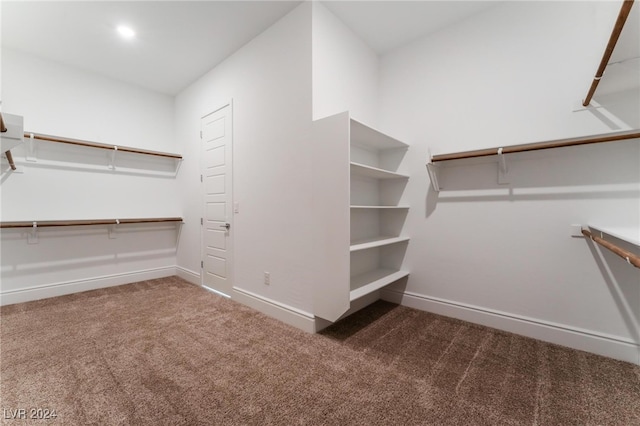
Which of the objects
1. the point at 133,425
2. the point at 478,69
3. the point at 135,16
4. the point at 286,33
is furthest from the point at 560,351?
the point at 135,16

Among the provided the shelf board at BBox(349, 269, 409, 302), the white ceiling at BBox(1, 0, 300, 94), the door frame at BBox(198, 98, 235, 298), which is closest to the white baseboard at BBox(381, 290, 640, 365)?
the shelf board at BBox(349, 269, 409, 302)

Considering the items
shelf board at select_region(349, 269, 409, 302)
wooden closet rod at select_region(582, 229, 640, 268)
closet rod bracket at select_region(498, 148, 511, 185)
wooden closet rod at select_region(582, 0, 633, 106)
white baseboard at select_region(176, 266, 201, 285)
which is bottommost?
white baseboard at select_region(176, 266, 201, 285)

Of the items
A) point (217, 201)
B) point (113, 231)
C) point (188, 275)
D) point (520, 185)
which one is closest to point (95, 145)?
point (113, 231)

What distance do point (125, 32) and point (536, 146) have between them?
3.99 metres

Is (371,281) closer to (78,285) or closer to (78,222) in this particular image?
(78,222)

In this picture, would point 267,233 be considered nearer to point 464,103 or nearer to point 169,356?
point 169,356

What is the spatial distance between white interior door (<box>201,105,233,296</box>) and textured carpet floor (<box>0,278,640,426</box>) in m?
0.81

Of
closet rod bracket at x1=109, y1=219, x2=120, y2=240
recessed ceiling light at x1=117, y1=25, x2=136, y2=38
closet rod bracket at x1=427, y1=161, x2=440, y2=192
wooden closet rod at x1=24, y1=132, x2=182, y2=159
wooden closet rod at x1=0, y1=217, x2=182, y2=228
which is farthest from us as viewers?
closet rod bracket at x1=109, y1=219, x2=120, y2=240

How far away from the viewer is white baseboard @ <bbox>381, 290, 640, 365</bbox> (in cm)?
181

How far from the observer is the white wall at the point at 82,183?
9.79 feet

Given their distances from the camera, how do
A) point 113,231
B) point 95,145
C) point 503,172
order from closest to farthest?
point 503,172 < point 95,145 < point 113,231

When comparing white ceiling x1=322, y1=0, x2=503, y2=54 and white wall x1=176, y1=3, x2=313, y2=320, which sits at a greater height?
white ceiling x1=322, y1=0, x2=503, y2=54

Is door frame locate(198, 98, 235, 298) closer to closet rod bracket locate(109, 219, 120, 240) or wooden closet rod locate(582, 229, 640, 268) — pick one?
closet rod bracket locate(109, 219, 120, 240)

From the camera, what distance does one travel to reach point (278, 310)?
249 cm
